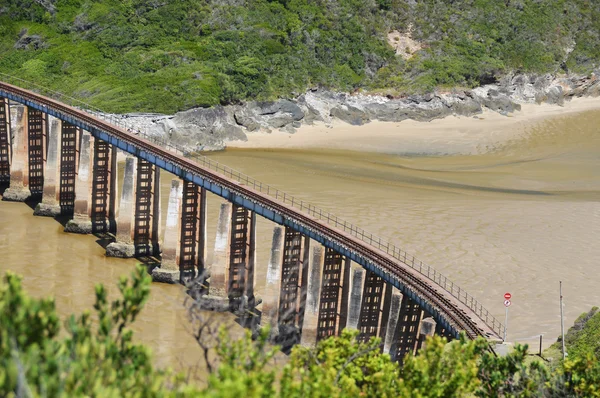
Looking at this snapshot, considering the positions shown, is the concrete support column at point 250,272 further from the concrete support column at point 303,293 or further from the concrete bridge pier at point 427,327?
the concrete bridge pier at point 427,327

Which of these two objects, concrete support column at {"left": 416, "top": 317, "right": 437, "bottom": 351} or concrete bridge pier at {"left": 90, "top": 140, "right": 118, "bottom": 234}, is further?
concrete bridge pier at {"left": 90, "top": 140, "right": 118, "bottom": 234}

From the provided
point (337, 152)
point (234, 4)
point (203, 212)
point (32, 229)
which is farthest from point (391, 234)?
point (234, 4)

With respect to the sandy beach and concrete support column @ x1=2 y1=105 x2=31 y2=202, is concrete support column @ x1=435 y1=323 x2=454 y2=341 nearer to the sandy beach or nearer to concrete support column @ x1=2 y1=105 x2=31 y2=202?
concrete support column @ x1=2 y1=105 x2=31 y2=202

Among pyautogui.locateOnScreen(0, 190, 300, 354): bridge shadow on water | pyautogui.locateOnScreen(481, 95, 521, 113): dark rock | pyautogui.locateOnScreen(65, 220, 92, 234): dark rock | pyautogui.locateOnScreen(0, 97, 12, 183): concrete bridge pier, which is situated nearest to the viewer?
pyautogui.locateOnScreen(0, 190, 300, 354): bridge shadow on water

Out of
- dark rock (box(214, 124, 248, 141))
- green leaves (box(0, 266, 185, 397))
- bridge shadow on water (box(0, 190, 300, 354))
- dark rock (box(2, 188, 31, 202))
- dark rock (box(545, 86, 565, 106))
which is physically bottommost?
bridge shadow on water (box(0, 190, 300, 354))

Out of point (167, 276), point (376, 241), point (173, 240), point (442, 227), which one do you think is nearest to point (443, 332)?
point (376, 241)

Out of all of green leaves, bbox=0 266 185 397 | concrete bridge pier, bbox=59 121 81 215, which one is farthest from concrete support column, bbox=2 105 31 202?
green leaves, bbox=0 266 185 397

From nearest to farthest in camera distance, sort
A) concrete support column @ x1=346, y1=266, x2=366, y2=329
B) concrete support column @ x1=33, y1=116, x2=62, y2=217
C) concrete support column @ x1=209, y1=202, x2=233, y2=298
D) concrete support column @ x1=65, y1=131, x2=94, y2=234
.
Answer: concrete support column @ x1=346, y1=266, x2=366, y2=329 → concrete support column @ x1=209, y1=202, x2=233, y2=298 → concrete support column @ x1=65, y1=131, x2=94, y2=234 → concrete support column @ x1=33, y1=116, x2=62, y2=217

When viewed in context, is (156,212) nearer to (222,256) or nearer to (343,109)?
(222,256)

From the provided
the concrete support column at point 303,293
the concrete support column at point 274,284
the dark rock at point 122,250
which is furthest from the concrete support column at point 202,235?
the concrete support column at point 303,293
